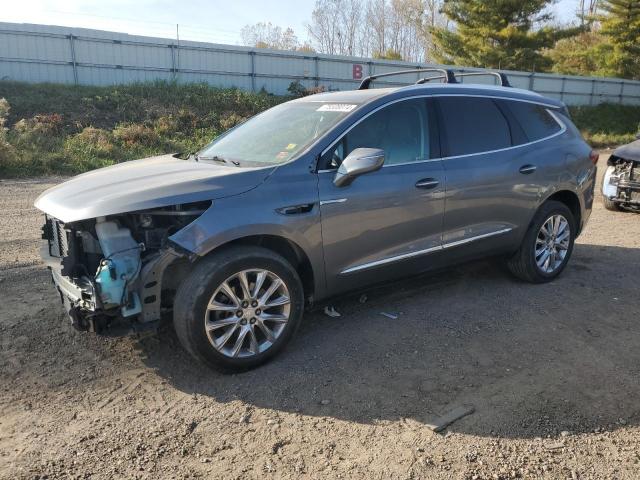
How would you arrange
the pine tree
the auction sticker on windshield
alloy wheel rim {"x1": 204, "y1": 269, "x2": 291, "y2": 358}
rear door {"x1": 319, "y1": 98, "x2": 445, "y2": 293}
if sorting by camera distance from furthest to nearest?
the pine tree, the auction sticker on windshield, rear door {"x1": 319, "y1": 98, "x2": 445, "y2": 293}, alloy wheel rim {"x1": 204, "y1": 269, "x2": 291, "y2": 358}

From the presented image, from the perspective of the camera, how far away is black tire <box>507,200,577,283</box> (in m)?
5.30

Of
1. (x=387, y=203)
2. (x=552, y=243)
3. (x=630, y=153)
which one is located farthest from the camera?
(x=630, y=153)

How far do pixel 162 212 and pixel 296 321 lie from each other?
45.8 inches

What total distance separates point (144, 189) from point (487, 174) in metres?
2.87

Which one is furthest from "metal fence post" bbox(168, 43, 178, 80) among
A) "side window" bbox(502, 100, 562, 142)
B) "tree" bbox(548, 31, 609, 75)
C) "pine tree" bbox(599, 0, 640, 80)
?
"pine tree" bbox(599, 0, 640, 80)

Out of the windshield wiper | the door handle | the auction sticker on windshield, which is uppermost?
the auction sticker on windshield

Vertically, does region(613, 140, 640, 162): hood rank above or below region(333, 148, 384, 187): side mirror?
below

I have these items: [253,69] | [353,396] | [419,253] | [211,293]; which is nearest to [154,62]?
[253,69]

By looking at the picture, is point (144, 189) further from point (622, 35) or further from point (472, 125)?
point (622, 35)

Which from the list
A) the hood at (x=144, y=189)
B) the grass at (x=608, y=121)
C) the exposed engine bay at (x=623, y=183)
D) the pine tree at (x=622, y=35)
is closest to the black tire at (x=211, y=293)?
the hood at (x=144, y=189)

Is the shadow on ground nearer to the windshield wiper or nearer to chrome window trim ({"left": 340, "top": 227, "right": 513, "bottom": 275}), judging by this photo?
chrome window trim ({"left": 340, "top": 227, "right": 513, "bottom": 275})

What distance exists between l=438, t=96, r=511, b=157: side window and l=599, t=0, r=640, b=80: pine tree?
3977 cm

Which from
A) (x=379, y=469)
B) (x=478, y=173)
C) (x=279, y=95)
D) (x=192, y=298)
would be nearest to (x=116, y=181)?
(x=192, y=298)

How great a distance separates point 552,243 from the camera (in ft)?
18.0
